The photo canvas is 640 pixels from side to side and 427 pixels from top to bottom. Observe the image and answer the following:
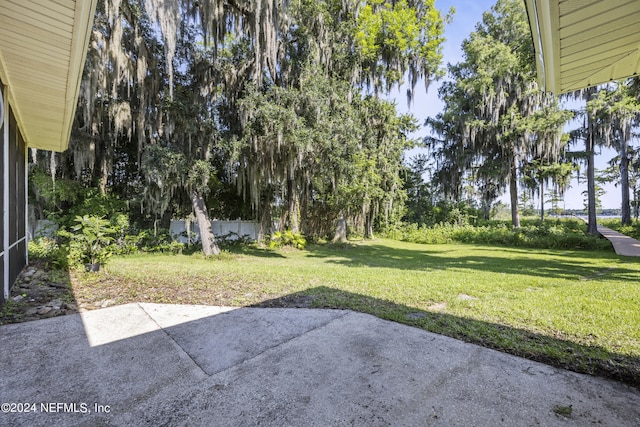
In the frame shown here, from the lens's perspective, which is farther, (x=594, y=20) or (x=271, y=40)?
(x=271, y=40)

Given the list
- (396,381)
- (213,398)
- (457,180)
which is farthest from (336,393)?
(457,180)

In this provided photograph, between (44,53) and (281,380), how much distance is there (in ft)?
10.8

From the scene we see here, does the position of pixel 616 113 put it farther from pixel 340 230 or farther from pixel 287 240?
pixel 287 240

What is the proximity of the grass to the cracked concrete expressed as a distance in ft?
1.23

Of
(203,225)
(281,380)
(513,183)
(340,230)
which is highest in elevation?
(513,183)

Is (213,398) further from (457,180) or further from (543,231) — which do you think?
(457,180)

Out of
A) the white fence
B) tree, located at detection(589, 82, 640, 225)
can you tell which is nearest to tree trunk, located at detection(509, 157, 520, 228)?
tree, located at detection(589, 82, 640, 225)

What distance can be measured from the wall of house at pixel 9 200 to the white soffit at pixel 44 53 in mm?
219

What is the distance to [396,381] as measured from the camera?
179cm

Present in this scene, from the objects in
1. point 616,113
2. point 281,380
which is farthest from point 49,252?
point 616,113

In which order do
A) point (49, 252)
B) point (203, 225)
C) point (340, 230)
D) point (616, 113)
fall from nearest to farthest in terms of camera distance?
point (49, 252)
point (203, 225)
point (340, 230)
point (616, 113)

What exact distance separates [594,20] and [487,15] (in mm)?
18167

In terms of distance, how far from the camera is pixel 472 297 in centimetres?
387

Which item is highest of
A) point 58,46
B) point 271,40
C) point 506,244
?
point 271,40
